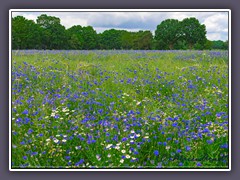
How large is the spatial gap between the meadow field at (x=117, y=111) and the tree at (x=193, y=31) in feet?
0.97

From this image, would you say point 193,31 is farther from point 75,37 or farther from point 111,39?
point 75,37

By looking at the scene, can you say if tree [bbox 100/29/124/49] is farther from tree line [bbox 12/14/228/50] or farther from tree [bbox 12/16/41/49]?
tree [bbox 12/16/41/49]

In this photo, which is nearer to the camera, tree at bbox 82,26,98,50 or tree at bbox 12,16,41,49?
tree at bbox 12,16,41,49

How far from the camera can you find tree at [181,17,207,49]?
4273mm

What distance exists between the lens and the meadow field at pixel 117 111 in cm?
377

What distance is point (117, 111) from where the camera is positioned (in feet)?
14.3

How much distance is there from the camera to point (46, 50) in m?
5.04

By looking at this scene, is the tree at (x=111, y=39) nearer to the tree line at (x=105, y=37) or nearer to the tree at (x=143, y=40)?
the tree line at (x=105, y=37)

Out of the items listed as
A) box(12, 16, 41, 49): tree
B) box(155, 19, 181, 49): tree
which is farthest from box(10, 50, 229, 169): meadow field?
box(155, 19, 181, 49): tree

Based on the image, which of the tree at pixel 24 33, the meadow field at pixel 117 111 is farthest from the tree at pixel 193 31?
the tree at pixel 24 33

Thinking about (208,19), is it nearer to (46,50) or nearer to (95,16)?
(95,16)

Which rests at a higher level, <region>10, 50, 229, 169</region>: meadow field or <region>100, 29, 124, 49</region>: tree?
<region>100, 29, 124, 49</region>: tree
